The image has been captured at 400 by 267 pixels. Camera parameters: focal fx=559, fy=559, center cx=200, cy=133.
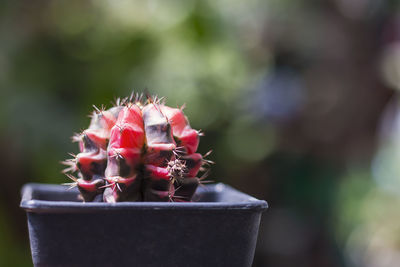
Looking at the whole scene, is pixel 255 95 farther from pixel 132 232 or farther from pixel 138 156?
pixel 132 232

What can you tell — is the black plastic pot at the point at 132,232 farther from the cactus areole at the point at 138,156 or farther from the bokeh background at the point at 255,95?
the bokeh background at the point at 255,95

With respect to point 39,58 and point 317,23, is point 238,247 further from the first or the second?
point 317,23

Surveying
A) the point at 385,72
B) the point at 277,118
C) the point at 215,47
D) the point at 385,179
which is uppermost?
the point at 215,47

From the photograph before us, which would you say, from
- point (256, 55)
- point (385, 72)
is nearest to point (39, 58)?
point (256, 55)

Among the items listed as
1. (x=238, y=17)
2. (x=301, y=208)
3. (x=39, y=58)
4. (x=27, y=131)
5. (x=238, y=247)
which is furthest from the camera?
(x=301, y=208)

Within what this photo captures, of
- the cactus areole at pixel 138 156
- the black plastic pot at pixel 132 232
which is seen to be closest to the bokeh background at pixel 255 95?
the cactus areole at pixel 138 156

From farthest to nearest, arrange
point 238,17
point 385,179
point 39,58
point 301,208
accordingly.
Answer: point 385,179 < point 301,208 < point 238,17 < point 39,58
